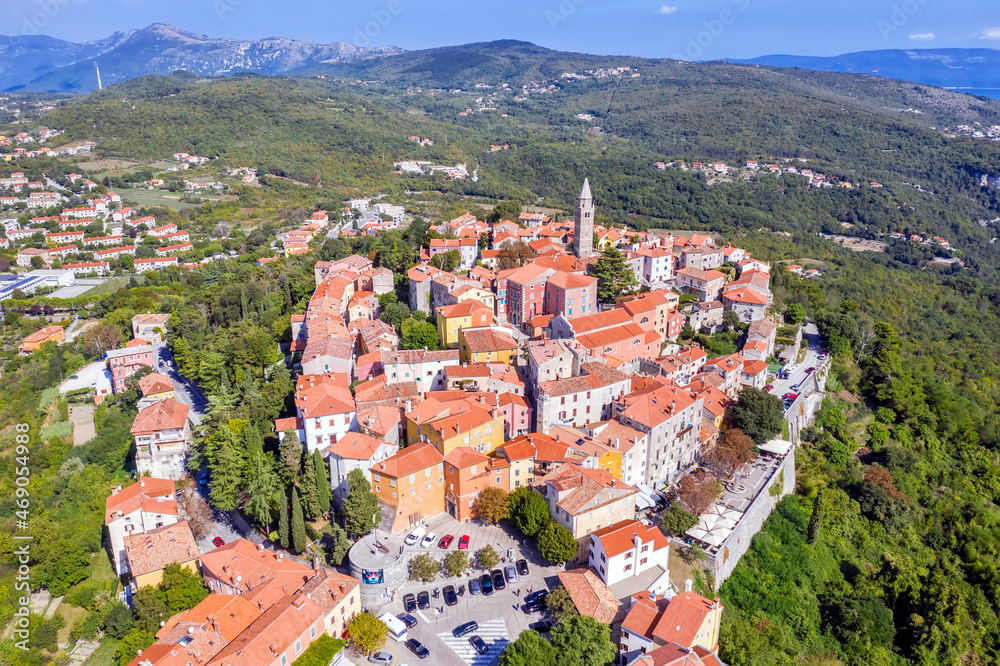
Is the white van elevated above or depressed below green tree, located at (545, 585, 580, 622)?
below

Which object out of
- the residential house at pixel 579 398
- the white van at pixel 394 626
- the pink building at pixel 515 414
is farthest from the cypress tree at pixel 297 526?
the residential house at pixel 579 398

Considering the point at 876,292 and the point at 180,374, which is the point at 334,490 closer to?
the point at 180,374

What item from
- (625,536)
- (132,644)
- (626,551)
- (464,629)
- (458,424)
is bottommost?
(132,644)

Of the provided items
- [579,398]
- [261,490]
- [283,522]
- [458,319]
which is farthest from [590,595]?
[458,319]

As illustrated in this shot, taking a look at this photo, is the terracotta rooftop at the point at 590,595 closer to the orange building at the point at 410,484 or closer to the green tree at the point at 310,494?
the orange building at the point at 410,484

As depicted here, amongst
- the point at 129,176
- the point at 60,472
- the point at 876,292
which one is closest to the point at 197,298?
the point at 60,472

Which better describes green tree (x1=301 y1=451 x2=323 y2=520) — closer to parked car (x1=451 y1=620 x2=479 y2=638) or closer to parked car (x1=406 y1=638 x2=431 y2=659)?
parked car (x1=406 y1=638 x2=431 y2=659)

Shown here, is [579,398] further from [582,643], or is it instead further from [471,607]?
[582,643]

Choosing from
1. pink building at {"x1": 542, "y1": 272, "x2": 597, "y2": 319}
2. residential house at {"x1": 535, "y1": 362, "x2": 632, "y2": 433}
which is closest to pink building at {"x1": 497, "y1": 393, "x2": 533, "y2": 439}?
residential house at {"x1": 535, "y1": 362, "x2": 632, "y2": 433}
